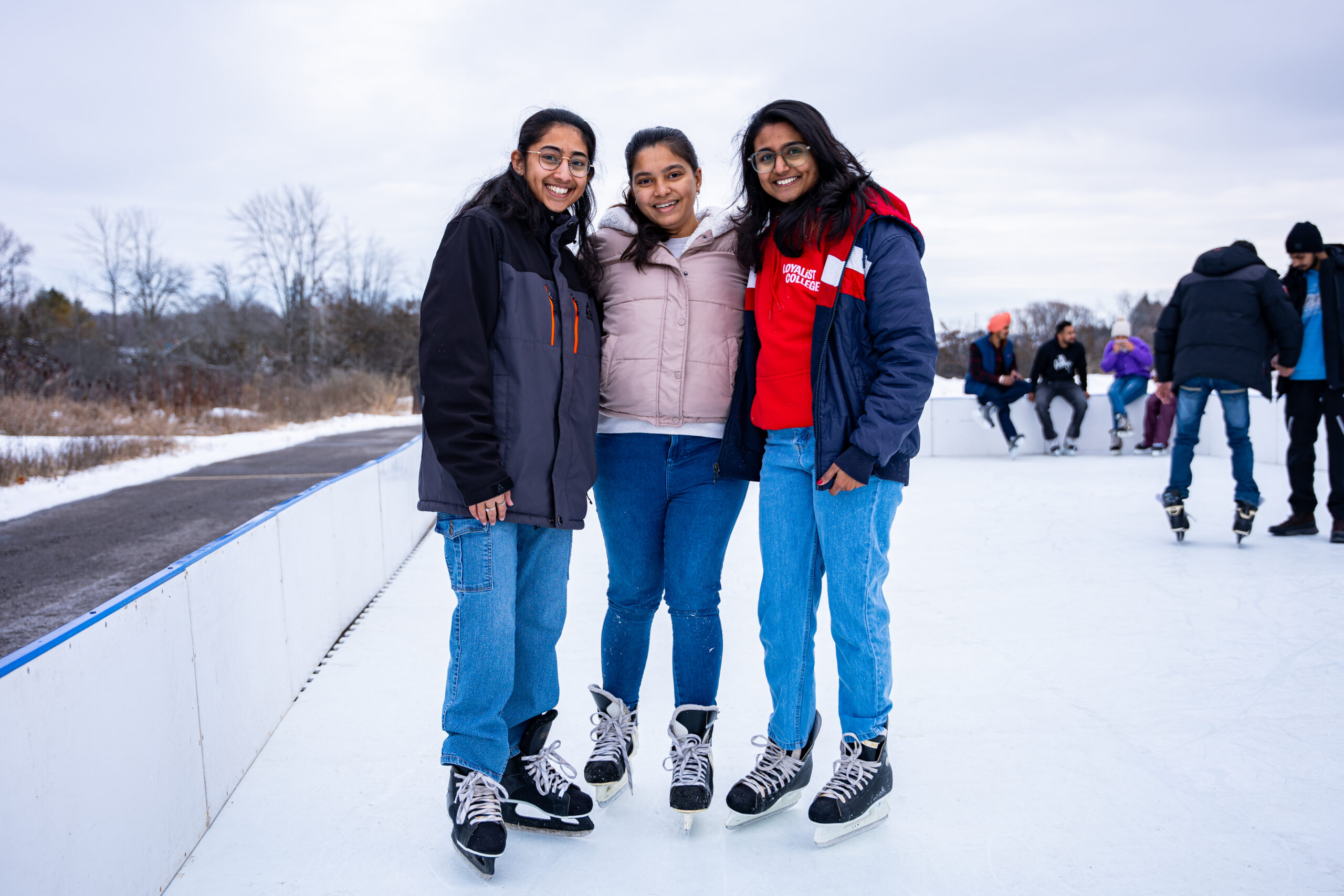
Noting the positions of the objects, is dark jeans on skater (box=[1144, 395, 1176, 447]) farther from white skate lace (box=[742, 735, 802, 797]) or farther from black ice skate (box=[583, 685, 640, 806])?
black ice skate (box=[583, 685, 640, 806])

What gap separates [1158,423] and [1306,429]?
16.3ft

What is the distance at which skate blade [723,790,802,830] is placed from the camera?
73.3 inches

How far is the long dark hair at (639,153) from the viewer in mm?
1980

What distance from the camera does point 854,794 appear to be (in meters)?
1.80

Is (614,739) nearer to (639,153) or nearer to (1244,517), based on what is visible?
(639,153)

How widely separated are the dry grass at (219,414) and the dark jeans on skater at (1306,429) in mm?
12379

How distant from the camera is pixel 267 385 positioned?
20328 mm

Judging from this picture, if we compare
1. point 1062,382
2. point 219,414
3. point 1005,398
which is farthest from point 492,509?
point 219,414

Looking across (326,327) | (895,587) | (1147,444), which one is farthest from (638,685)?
(326,327)

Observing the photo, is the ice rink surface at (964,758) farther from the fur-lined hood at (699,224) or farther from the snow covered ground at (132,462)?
the snow covered ground at (132,462)

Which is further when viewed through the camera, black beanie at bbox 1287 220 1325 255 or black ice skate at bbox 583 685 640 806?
black beanie at bbox 1287 220 1325 255

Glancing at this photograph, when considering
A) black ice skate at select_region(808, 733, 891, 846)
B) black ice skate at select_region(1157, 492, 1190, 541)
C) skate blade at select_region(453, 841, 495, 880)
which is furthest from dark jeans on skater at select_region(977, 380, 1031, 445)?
skate blade at select_region(453, 841, 495, 880)

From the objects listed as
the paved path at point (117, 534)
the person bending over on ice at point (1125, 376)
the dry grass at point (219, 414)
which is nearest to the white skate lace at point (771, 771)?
the paved path at point (117, 534)

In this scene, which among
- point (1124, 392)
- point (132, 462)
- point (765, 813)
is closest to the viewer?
point (765, 813)
